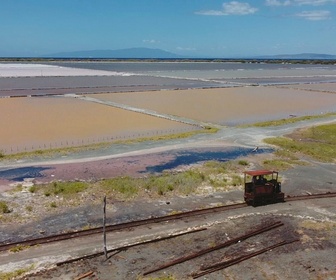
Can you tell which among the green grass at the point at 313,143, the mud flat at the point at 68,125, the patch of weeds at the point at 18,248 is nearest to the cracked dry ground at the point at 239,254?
the patch of weeds at the point at 18,248

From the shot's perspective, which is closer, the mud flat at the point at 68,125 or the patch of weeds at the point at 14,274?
the patch of weeds at the point at 14,274

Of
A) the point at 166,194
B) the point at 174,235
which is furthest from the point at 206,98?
the point at 174,235

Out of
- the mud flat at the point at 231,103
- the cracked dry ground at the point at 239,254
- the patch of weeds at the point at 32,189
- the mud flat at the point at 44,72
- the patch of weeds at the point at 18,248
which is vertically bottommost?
the cracked dry ground at the point at 239,254

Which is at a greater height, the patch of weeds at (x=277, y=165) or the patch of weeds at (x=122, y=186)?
the patch of weeds at (x=122, y=186)

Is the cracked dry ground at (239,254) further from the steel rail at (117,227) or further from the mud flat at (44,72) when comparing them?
the mud flat at (44,72)

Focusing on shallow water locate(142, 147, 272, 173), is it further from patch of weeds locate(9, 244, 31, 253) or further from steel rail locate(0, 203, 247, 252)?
A: patch of weeds locate(9, 244, 31, 253)

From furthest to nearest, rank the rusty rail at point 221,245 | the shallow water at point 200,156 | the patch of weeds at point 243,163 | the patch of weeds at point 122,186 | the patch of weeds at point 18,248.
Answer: the patch of weeds at point 243,163 < the shallow water at point 200,156 < the patch of weeds at point 122,186 < the patch of weeds at point 18,248 < the rusty rail at point 221,245

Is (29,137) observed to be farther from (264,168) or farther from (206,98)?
(206,98)
